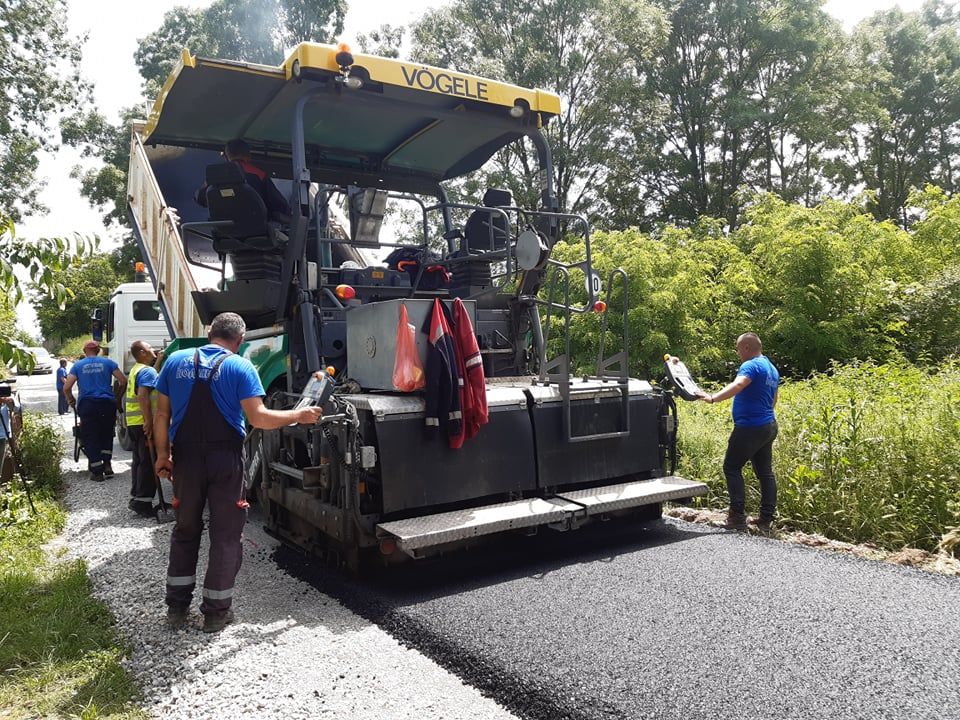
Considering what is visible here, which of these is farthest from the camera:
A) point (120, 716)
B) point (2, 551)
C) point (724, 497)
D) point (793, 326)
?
point (793, 326)

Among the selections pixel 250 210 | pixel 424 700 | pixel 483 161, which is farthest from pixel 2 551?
pixel 483 161

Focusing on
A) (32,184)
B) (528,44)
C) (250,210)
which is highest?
(528,44)

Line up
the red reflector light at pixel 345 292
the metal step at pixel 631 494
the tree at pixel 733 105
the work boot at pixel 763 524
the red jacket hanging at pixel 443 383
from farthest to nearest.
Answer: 1. the tree at pixel 733 105
2. the work boot at pixel 763 524
3. the red reflector light at pixel 345 292
4. the metal step at pixel 631 494
5. the red jacket hanging at pixel 443 383

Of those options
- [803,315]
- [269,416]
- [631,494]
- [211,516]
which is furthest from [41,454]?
[803,315]

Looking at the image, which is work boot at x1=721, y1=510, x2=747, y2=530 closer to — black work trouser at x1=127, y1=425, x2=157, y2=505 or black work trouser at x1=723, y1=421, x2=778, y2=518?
black work trouser at x1=723, y1=421, x2=778, y2=518

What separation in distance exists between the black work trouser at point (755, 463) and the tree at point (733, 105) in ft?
61.8

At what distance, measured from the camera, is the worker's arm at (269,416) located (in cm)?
352

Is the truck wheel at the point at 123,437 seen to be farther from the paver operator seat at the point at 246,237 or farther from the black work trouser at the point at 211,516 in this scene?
the black work trouser at the point at 211,516

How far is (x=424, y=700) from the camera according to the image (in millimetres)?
2828

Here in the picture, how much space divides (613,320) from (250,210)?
6203 millimetres

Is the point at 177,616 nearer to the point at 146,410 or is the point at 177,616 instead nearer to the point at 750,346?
the point at 146,410

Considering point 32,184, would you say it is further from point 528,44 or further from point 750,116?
point 750,116

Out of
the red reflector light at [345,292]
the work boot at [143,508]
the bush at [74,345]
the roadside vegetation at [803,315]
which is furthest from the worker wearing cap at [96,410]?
the bush at [74,345]

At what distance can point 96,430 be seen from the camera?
311 inches
